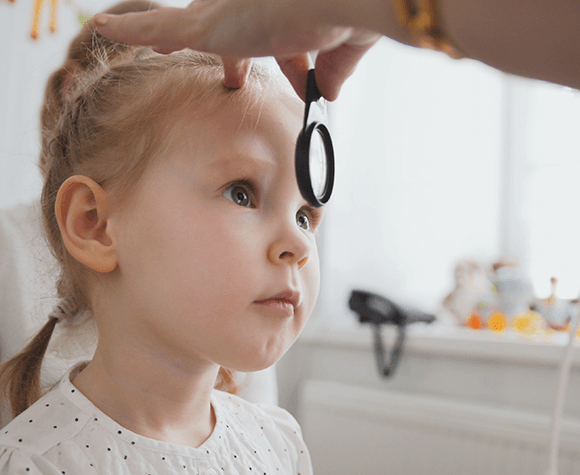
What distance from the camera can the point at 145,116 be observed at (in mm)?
695

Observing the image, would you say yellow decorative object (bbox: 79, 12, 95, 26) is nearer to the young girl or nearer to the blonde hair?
the blonde hair

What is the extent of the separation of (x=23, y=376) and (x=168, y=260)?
1.31 feet

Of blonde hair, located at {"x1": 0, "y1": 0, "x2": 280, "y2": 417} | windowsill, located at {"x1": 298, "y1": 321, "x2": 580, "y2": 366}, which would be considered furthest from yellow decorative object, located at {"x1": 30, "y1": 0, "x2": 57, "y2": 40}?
windowsill, located at {"x1": 298, "y1": 321, "x2": 580, "y2": 366}

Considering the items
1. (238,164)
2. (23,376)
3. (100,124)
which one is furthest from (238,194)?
(23,376)

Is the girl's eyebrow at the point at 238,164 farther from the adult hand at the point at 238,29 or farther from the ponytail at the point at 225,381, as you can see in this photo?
the ponytail at the point at 225,381

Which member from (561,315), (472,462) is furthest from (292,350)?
(561,315)

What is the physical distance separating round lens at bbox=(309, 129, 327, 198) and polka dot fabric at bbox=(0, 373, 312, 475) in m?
0.39

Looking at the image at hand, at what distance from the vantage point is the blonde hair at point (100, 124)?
69 cm

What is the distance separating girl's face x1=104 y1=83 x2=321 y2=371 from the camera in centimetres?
60

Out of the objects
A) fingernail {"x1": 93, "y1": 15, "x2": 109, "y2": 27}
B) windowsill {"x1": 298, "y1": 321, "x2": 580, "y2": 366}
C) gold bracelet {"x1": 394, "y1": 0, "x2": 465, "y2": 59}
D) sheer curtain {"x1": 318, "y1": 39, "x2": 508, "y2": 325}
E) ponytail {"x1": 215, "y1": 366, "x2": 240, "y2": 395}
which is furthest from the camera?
sheer curtain {"x1": 318, "y1": 39, "x2": 508, "y2": 325}

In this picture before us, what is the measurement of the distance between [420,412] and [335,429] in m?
0.33

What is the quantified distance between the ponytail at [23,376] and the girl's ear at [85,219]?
0.70 feet

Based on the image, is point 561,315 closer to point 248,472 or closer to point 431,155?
point 431,155

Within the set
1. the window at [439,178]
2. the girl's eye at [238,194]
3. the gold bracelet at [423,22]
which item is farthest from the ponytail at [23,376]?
the window at [439,178]
